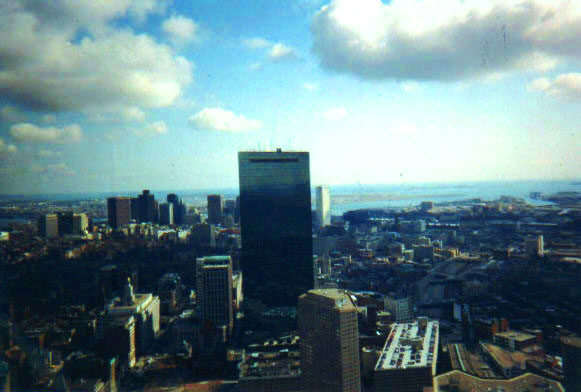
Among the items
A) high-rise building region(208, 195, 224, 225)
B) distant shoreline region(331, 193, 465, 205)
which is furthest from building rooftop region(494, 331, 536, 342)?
Result: high-rise building region(208, 195, 224, 225)

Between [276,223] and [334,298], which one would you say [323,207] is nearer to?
[276,223]

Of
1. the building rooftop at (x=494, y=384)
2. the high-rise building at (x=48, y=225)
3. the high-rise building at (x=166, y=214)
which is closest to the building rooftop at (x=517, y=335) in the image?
the building rooftop at (x=494, y=384)

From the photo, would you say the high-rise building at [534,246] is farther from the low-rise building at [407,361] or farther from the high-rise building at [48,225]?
the high-rise building at [48,225]

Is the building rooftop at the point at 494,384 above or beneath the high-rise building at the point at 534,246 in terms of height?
beneath

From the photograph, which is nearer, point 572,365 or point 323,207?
point 572,365

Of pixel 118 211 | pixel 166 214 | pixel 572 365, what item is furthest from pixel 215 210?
pixel 572 365
